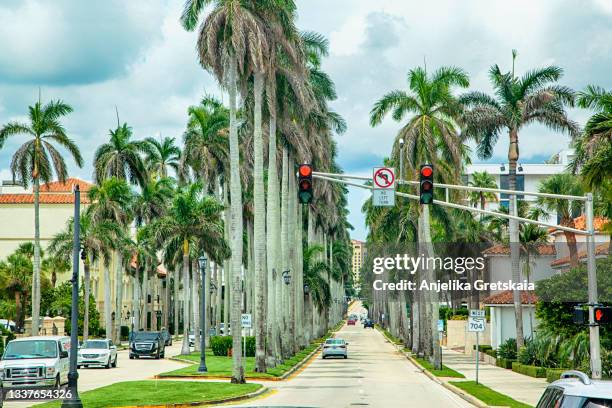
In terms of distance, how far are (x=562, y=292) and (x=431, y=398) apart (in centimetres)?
2305

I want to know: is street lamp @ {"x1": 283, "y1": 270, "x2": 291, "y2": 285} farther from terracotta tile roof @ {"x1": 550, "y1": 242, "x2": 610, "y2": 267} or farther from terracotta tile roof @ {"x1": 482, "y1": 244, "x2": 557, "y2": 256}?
terracotta tile roof @ {"x1": 482, "y1": 244, "x2": 557, "y2": 256}

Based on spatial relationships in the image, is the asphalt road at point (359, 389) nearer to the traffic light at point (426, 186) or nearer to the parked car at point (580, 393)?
the traffic light at point (426, 186)

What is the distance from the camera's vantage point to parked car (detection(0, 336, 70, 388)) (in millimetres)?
31781

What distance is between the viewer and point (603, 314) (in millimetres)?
25859

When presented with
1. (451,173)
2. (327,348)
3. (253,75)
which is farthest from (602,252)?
(253,75)

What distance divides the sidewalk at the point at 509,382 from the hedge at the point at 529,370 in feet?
1.08

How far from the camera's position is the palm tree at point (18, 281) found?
302ft

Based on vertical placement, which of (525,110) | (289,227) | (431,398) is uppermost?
(525,110)

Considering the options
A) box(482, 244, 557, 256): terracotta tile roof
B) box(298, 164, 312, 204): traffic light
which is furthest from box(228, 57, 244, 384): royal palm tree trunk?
box(482, 244, 557, 256): terracotta tile roof

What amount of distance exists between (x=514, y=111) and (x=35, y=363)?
2958cm

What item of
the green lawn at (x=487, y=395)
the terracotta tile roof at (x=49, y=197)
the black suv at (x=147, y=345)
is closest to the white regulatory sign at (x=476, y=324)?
the green lawn at (x=487, y=395)

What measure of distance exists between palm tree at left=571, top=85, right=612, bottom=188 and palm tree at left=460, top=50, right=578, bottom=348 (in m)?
14.3

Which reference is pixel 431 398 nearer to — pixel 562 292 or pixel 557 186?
pixel 562 292

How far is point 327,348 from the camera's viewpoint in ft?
213
